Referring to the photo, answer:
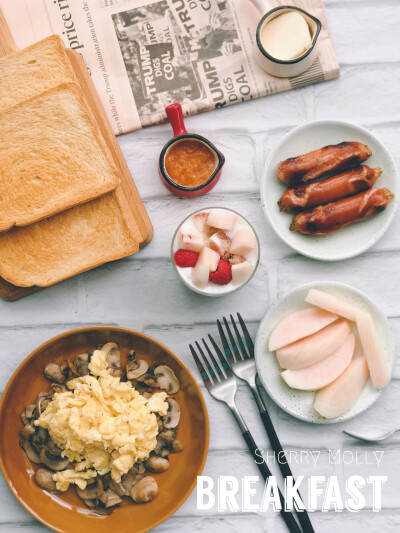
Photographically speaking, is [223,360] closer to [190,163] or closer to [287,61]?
[190,163]

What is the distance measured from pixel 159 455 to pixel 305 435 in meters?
0.40

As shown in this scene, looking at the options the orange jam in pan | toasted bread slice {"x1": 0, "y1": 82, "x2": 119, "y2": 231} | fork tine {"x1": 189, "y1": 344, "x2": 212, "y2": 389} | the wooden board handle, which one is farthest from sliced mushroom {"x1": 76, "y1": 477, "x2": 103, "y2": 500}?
the wooden board handle

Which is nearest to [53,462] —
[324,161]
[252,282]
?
[252,282]

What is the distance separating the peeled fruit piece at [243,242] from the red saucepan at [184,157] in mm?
167

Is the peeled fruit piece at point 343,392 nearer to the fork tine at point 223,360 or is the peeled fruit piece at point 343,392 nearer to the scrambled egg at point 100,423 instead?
the fork tine at point 223,360

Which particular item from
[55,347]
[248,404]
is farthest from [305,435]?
[55,347]

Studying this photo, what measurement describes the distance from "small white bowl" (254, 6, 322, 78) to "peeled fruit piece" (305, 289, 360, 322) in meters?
0.60

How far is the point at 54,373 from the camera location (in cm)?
163

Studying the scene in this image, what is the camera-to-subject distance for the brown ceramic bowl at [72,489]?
1.59 metres

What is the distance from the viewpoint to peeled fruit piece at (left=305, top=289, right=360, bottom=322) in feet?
5.32

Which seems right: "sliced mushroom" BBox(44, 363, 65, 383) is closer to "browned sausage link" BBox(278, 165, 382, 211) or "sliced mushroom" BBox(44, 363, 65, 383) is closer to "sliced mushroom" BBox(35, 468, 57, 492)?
"sliced mushroom" BBox(35, 468, 57, 492)

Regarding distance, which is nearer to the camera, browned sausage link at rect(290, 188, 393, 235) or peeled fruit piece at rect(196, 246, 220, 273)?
peeled fruit piece at rect(196, 246, 220, 273)

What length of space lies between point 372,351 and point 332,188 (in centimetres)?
44

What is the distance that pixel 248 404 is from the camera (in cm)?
170
